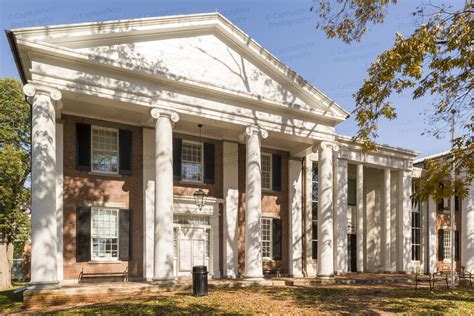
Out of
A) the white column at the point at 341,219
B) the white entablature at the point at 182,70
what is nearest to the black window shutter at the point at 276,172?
the white entablature at the point at 182,70

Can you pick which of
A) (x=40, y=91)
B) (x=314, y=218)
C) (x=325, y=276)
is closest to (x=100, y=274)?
(x=40, y=91)

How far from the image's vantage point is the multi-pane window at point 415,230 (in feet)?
95.6

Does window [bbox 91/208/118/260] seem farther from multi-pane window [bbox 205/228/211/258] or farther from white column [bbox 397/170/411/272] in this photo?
white column [bbox 397/170/411/272]

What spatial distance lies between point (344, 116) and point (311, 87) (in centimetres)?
242

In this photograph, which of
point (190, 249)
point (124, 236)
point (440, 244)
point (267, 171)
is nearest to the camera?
point (124, 236)

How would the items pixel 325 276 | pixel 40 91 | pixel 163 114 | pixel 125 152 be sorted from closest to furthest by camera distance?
pixel 40 91 < pixel 163 114 < pixel 125 152 < pixel 325 276

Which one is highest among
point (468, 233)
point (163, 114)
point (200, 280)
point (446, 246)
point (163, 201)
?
point (163, 114)

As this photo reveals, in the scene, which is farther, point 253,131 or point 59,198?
point 253,131

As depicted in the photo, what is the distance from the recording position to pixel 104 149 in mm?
18359

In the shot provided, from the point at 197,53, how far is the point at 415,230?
19802mm

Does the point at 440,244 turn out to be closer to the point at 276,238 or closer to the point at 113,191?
the point at 276,238

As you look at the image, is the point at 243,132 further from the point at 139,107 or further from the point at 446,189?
the point at 446,189

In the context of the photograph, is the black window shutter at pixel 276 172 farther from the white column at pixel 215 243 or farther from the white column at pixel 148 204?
the white column at pixel 148 204

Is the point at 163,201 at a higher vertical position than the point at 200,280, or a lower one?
higher
